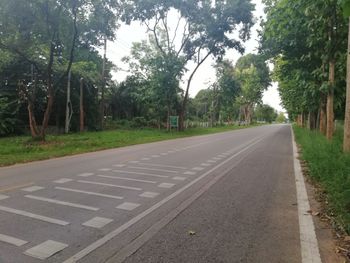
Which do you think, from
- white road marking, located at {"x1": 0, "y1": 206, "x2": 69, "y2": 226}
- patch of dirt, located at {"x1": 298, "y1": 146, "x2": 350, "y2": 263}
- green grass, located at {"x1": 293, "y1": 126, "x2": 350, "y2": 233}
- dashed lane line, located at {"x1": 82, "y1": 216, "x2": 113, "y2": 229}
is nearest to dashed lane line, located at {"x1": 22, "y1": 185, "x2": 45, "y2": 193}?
white road marking, located at {"x1": 0, "y1": 206, "x2": 69, "y2": 226}

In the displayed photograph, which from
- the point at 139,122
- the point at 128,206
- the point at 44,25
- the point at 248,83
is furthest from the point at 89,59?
the point at 248,83

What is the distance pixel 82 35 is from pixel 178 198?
685 inches

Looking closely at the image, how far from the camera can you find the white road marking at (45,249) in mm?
4031

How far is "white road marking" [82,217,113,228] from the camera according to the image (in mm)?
5133

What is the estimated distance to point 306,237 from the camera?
485cm

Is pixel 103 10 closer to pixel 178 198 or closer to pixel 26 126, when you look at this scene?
pixel 26 126

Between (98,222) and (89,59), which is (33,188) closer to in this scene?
(98,222)

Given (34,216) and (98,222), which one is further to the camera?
(34,216)

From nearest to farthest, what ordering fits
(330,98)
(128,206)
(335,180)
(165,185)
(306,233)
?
1. (306,233)
2. (128,206)
3. (335,180)
4. (165,185)
5. (330,98)

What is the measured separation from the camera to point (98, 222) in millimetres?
5277

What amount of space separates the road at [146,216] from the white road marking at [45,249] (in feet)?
0.04

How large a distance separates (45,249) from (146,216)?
1.85 m

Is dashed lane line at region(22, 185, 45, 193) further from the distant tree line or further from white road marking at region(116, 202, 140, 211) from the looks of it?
the distant tree line

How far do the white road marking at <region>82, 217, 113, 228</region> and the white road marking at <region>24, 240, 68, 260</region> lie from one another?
0.79 m
